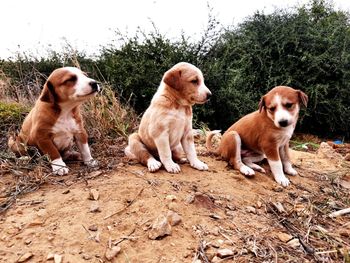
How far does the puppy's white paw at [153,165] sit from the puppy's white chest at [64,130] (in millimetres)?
984

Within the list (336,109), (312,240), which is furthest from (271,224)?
(336,109)

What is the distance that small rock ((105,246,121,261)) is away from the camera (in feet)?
8.95

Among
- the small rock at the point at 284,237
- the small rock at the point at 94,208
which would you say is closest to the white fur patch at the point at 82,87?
the small rock at the point at 94,208

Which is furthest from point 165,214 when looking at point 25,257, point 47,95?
point 47,95

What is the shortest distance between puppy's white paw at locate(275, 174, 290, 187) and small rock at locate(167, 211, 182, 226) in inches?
67.3

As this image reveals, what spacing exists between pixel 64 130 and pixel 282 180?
2572mm

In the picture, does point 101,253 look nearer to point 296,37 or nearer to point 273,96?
point 273,96

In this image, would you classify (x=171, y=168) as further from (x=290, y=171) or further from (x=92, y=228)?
(x=290, y=171)

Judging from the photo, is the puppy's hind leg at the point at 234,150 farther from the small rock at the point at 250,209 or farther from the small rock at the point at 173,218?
the small rock at the point at 173,218

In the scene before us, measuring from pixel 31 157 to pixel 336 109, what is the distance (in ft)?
25.5

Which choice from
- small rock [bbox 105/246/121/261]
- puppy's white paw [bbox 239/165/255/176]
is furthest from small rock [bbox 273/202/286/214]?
small rock [bbox 105/246/121/261]

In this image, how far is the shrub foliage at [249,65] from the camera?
8867 millimetres

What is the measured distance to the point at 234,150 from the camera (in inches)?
186

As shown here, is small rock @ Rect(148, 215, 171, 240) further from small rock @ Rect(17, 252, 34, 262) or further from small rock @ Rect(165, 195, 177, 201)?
small rock @ Rect(17, 252, 34, 262)
